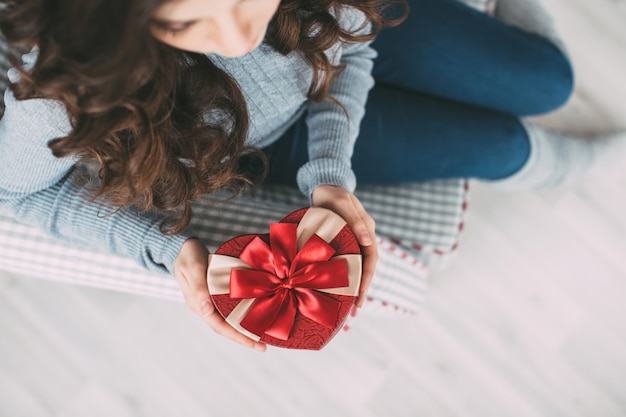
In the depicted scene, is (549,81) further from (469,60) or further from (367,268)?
(367,268)

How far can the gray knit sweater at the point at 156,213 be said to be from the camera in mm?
558

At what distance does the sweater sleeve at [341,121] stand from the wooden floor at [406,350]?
0.56 metres

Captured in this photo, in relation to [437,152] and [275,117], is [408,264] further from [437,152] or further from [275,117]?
[275,117]

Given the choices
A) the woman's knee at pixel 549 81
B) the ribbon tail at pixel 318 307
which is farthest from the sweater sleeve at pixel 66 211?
the woman's knee at pixel 549 81

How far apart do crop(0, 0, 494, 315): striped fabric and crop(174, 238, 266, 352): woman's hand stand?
90 millimetres

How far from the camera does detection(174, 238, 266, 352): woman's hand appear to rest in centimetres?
63

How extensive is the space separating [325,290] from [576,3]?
1.15m

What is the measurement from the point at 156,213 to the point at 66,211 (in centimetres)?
12

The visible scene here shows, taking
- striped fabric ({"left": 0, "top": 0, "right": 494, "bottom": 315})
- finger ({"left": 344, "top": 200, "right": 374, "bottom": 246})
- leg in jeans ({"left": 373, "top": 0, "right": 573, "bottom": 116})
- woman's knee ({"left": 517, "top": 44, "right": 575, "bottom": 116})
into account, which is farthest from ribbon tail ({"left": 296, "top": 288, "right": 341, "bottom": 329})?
woman's knee ({"left": 517, "top": 44, "right": 575, "bottom": 116})

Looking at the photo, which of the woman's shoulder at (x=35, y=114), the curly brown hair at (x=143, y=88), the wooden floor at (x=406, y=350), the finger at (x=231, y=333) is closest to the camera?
the curly brown hair at (x=143, y=88)

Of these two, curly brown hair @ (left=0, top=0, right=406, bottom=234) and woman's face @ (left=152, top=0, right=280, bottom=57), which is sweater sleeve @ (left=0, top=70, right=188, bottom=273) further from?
woman's face @ (left=152, top=0, right=280, bottom=57)

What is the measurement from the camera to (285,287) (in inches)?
23.0

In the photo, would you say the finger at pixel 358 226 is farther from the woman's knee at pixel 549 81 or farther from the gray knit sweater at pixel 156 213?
the woman's knee at pixel 549 81

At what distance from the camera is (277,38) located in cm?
62
